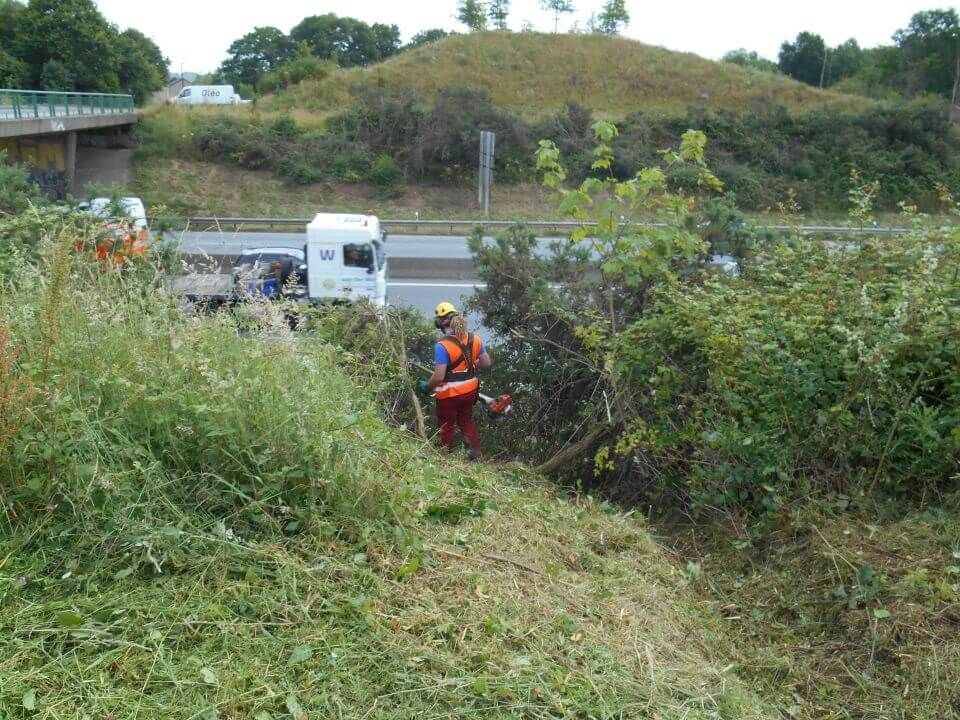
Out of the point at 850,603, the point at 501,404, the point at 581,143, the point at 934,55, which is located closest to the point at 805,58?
the point at 934,55

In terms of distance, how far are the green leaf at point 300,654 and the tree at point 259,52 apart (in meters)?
80.7

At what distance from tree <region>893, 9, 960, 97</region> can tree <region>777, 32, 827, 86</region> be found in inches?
374

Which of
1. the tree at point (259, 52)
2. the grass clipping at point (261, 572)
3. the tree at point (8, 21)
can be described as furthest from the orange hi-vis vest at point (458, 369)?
the tree at point (259, 52)

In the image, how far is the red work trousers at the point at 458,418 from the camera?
297 inches

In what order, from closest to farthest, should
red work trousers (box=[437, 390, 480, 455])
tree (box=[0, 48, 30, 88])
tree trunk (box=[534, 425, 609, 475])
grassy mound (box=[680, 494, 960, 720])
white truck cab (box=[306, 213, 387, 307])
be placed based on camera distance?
grassy mound (box=[680, 494, 960, 720]) → tree trunk (box=[534, 425, 609, 475]) → red work trousers (box=[437, 390, 480, 455]) → white truck cab (box=[306, 213, 387, 307]) → tree (box=[0, 48, 30, 88])

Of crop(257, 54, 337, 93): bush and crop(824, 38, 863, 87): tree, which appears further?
crop(824, 38, 863, 87): tree

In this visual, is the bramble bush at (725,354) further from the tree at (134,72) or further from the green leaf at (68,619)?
the tree at (134,72)

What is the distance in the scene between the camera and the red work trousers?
7.53m

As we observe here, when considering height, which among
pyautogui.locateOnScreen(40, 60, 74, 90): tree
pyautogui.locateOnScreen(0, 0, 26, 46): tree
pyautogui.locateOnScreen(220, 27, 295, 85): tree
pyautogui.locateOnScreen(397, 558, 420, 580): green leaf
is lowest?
pyautogui.locateOnScreen(397, 558, 420, 580): green leaf

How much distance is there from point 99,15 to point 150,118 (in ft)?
35.9

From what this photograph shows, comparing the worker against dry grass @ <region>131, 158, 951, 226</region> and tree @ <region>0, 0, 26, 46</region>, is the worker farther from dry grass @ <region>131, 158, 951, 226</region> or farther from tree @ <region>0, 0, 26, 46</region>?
tree @ <region>0, 0, 26, 46</region>

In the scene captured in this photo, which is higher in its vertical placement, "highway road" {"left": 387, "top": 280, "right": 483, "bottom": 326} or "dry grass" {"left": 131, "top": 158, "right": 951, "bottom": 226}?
"dry grass" {"left": 131, "top": 158, "right": 951, "bottom": 226}

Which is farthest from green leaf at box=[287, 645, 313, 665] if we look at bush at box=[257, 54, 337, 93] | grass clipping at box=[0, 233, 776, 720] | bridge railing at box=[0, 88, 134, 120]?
bush at box=[257, 54, 337, 93]

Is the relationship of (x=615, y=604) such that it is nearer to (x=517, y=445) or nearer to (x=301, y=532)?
(x=301, y=532)
